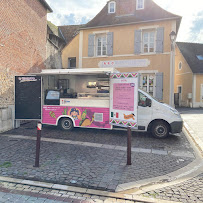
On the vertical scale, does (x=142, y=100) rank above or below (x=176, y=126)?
above

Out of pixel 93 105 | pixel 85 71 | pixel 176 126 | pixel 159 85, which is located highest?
pixel 85 71

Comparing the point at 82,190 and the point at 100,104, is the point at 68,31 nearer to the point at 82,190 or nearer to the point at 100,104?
the point at 100,104

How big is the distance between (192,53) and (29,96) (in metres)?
21.5

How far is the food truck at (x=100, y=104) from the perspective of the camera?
6.54 meters

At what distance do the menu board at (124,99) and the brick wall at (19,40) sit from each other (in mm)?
4752

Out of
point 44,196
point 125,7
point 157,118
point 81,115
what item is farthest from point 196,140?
point 125,7

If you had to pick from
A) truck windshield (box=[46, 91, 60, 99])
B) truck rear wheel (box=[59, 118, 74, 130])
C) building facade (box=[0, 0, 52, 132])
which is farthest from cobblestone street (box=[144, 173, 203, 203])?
building facade (box=[0, 0, 52, 132])

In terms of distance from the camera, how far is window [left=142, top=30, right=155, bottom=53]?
1318cm

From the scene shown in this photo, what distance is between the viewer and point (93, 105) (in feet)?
24.3

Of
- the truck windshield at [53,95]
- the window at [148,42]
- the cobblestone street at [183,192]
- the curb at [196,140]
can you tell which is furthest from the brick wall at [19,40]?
the curb at [196,140]

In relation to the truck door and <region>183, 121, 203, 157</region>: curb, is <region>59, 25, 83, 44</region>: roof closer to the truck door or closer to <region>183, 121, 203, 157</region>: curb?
the truck door

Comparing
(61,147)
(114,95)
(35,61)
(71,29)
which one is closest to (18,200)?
(61,147)

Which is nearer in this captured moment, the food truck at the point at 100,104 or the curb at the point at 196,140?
the curb at the point at 196,140

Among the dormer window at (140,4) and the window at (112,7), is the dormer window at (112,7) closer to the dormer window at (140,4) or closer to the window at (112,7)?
the window at (112,7)
